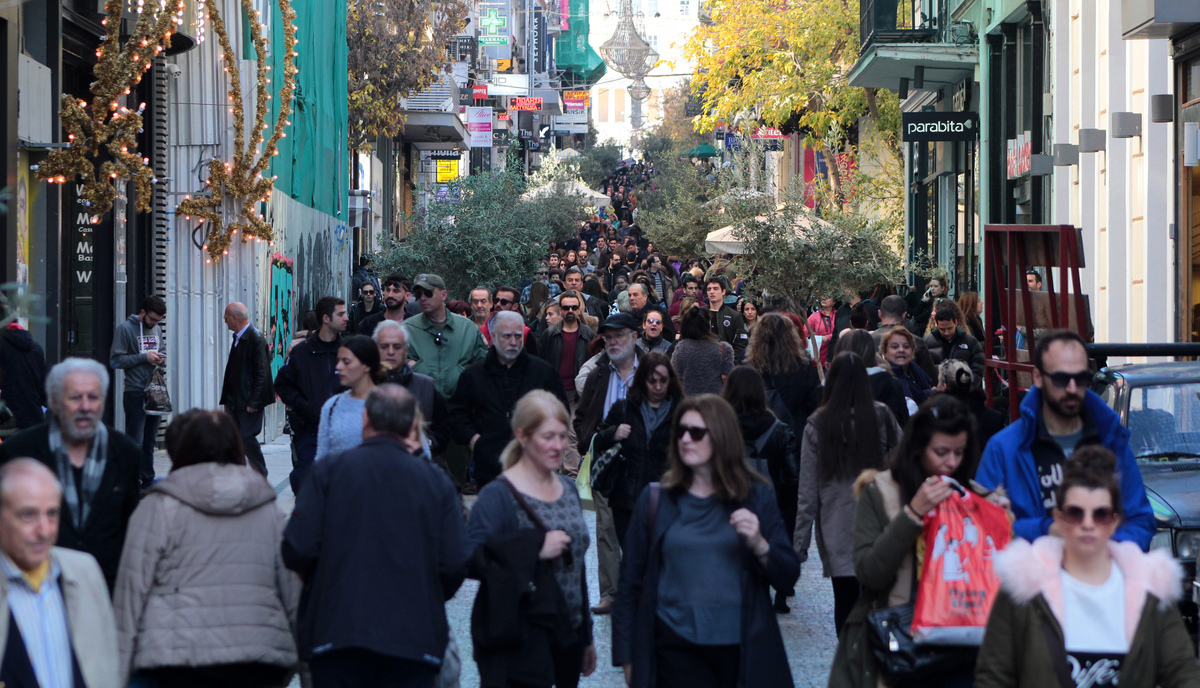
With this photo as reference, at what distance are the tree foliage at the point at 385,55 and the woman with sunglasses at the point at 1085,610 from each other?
2769cm

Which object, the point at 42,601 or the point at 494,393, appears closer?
the point at 42,601

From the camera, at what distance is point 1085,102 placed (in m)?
18.5

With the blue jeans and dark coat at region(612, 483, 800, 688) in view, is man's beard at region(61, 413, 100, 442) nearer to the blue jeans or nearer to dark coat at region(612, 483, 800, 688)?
dark coat at region(612, 483, 800, 688)

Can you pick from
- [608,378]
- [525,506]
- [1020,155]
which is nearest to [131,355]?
[608,378]

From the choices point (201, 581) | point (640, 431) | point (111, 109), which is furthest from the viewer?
point (111, 109)

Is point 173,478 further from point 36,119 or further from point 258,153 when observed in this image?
point 258,153

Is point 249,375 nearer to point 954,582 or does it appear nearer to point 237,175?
point 237,175

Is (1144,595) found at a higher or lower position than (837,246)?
lower

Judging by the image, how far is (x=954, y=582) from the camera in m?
4.73

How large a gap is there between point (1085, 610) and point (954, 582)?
0.69m

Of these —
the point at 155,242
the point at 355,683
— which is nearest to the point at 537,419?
the point at 355,683

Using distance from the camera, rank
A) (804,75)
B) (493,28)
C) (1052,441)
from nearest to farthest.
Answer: (1052,441), (804,75), (493,28)

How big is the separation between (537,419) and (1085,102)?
1497 cm

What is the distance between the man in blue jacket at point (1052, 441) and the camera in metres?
4.93
